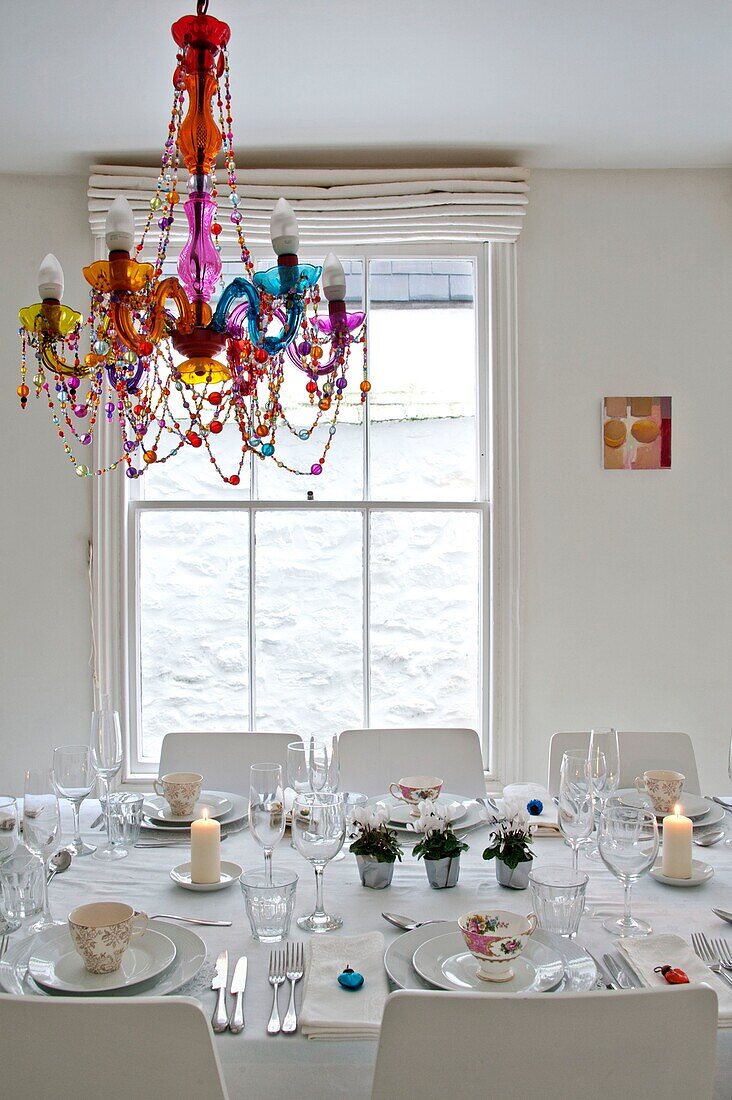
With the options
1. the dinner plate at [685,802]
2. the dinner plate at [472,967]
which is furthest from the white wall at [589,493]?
the dinner plate at [472,967]

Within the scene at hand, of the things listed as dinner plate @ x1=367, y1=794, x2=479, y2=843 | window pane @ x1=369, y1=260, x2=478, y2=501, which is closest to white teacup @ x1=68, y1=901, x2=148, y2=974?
dinner plate @ x1=367, y1=794, x2=479, y2=843

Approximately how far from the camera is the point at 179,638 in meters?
3.33

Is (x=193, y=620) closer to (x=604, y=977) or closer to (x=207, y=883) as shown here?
(x=207, y=883)

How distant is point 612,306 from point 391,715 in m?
1.64

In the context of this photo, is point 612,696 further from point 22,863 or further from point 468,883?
point 22,863

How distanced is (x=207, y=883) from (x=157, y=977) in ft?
1.20

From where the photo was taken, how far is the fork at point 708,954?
4.27 ft

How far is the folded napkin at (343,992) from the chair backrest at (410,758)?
0.99 meters

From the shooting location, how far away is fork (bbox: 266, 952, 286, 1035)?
117cm

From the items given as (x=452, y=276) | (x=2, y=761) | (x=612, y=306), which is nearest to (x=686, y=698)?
(x=612, y=306)

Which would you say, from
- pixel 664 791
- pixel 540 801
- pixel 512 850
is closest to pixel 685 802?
pixel 664 791

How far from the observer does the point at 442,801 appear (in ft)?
6.76

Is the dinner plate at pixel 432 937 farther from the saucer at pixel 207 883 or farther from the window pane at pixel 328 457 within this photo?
the window pane at pixel 328 457

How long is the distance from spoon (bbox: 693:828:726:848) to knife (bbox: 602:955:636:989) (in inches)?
23.5
